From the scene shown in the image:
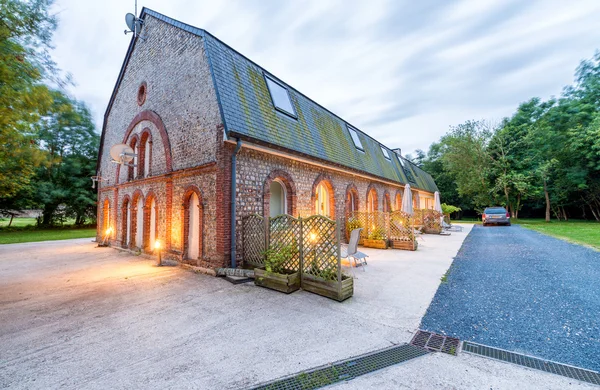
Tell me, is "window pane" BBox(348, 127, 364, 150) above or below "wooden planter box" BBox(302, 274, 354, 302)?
above

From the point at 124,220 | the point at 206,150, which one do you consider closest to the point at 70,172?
the point at 124,220

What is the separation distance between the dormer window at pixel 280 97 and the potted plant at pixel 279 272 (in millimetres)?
5758

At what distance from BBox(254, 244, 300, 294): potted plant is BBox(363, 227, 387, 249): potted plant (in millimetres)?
6260

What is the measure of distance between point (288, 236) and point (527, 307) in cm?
460

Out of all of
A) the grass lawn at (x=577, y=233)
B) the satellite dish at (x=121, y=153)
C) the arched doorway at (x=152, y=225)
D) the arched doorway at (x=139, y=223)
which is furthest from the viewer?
the grass lawn at (x=577, y=233)

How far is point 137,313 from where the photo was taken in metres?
4.01

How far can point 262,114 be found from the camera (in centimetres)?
780

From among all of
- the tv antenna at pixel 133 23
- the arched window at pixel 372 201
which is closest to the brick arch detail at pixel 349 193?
the arched window at pixel 372 201

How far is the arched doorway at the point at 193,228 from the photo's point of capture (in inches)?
293

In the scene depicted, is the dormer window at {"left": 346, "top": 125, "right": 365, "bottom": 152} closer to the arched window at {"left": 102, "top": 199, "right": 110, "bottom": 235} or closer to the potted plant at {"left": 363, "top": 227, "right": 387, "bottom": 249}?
the potted plant at {"left": 363, "top": 227, "right": 387, "bottom": 249}

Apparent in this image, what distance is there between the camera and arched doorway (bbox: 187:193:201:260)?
7.43 metres

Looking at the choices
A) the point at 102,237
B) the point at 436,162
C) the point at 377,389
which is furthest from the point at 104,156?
the point at 436,162

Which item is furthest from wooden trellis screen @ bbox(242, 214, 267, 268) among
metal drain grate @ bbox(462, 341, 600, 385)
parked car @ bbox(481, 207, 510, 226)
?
parked car @ bbox(481, 207, 510, 226)

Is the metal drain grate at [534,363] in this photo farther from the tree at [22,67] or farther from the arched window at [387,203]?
the arched window at [387,203]
